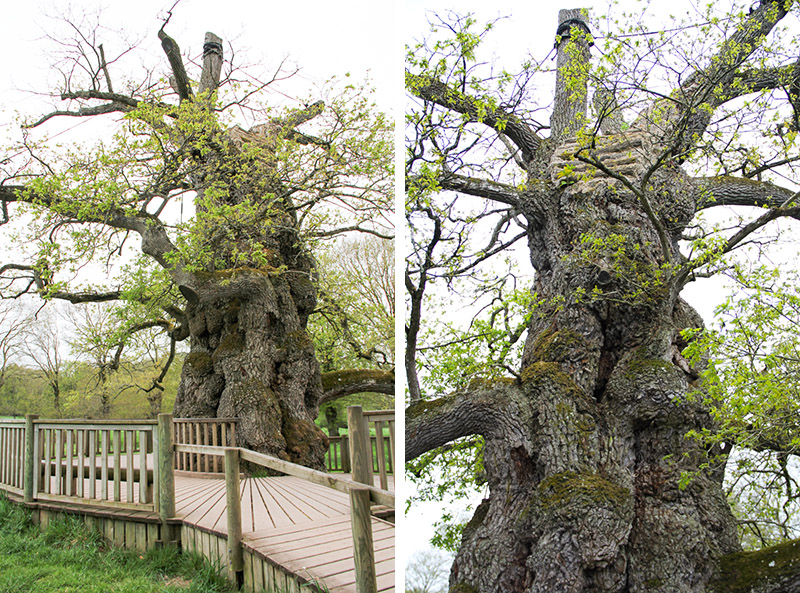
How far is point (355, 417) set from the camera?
1969mm

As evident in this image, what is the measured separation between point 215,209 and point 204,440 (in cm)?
164

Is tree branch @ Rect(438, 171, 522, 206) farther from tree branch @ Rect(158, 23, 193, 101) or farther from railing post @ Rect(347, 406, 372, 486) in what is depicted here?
tree branch @ Rect(158, 23, 193, 101)

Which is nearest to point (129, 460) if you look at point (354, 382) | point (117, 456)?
point (117, 456)

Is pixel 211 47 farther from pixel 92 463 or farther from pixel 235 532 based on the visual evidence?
pixel 235 532

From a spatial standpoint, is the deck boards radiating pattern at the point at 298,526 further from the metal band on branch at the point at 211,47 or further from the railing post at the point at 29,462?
the metal band on branch at the point at 211,47

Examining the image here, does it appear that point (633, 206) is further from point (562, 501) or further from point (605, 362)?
point (562, 501)

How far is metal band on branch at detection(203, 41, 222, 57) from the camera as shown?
5535 millimetres

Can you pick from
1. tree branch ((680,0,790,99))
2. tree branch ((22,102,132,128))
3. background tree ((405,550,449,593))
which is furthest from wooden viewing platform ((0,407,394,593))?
tree branch ((22,102,132,128))

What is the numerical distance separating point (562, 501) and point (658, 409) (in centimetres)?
64

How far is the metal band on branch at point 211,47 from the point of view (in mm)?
5535

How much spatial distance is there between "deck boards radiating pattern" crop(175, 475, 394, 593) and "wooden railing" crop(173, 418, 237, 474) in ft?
1.22

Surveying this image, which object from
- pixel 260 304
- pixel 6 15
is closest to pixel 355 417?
pixel 260 304

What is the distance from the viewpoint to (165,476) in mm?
2701

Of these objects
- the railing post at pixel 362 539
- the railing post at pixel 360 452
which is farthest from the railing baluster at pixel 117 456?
the railing post at pixel 362 539
